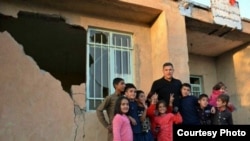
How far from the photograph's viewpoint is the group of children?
389 cm

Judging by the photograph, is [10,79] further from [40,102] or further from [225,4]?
[225,4]

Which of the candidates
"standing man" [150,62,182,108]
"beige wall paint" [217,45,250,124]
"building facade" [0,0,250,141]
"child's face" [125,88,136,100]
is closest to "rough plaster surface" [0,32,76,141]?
"building facade" [0,0,250,141]

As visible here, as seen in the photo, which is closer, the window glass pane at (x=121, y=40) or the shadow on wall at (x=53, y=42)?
the shadow on wall at (x=53, y=42)

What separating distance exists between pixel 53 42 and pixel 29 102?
47.1 inches

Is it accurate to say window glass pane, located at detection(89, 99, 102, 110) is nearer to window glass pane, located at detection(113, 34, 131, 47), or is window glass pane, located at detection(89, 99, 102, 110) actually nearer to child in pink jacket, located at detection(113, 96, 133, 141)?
window glass pane, located at detection(113, 34, 131, 47)

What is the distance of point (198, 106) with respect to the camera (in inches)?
181

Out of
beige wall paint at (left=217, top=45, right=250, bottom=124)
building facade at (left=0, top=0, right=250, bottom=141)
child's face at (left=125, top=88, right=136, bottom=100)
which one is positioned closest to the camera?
child's face at (left=125, top=88, right=136, bottom=100)

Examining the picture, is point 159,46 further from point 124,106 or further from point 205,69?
point 205,69

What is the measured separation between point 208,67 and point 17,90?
544cm

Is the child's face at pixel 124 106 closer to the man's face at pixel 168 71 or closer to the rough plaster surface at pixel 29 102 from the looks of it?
the man's face at pixel 168 71

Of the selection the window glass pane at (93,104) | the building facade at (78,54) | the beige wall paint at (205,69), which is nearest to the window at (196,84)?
the beige wall paint at (205,69)

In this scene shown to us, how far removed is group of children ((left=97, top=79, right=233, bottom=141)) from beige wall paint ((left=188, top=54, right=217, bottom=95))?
3.31 metres

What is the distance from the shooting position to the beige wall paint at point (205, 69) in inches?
314

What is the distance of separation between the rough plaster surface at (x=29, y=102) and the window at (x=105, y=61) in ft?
1.85
